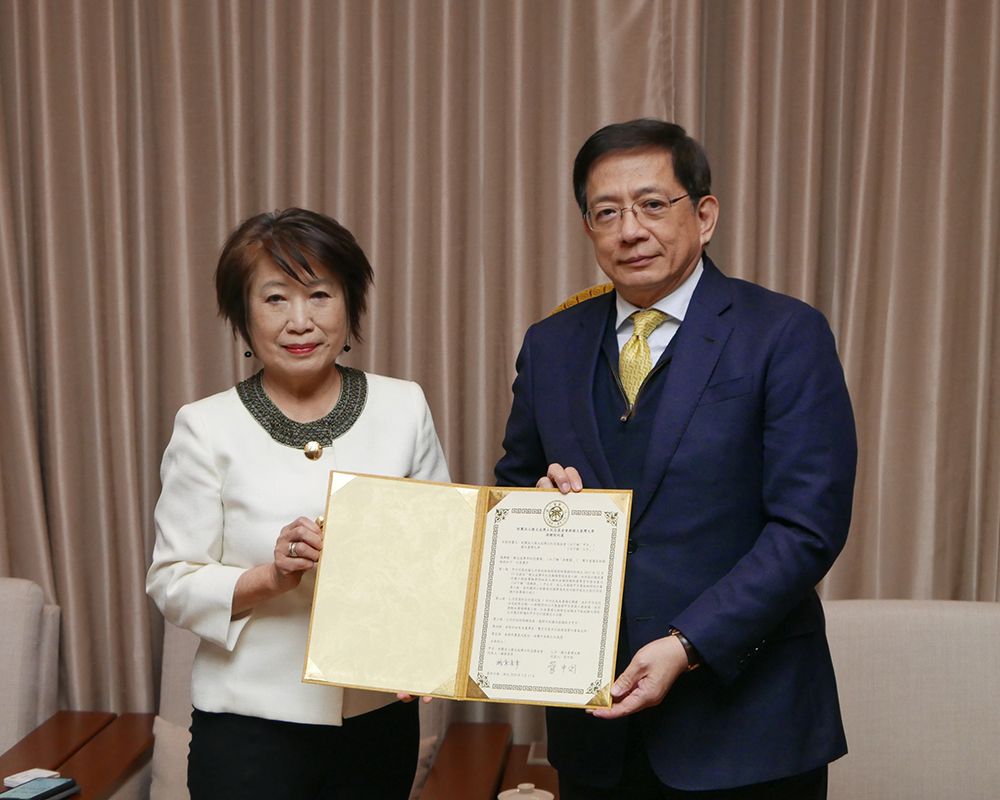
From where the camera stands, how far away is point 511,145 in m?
2.94

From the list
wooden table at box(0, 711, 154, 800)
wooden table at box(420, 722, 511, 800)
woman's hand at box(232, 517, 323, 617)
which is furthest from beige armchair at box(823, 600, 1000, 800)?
wooden table at box(0, 711, 154, 800)

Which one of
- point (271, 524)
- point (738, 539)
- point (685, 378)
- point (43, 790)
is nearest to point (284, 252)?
point (271, 524)

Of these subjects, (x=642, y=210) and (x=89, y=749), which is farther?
(x=89, y=749)

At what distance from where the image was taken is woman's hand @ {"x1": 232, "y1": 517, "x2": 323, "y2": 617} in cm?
177

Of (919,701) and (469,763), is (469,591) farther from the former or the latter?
(919,701)

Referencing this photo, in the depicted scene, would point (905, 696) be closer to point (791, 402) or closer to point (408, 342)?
point (791, 402)

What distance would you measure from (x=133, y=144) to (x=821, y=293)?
1.92 metres

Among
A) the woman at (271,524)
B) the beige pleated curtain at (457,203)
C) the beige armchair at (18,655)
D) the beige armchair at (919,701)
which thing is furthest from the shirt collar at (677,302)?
the beige armchair at (18,655)

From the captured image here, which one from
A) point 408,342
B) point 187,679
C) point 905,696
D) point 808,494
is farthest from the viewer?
point 408,342

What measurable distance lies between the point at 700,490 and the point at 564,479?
8.4 inches

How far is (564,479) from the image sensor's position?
5.74ft

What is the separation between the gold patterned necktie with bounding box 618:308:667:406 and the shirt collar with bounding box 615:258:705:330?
13mm

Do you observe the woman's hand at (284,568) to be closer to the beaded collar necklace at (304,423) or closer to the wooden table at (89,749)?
the beaded collar necklace at (304,423)

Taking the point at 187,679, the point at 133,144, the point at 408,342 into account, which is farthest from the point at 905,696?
the point at 133,144
